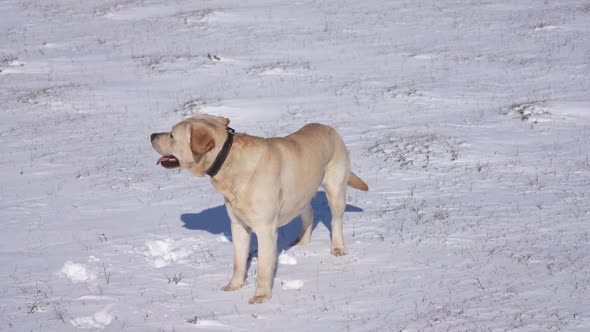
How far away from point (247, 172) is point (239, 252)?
0.91 meters

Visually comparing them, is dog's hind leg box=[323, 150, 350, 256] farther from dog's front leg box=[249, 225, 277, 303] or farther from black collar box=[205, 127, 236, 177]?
black collar box=[205, 127, 236, 177]


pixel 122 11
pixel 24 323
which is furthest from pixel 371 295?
pixel 122 11

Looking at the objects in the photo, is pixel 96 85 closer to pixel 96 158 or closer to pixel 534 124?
pixel 96 158

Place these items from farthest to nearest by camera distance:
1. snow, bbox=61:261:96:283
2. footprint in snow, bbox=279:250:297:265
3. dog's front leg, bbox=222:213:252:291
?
1. footprint in snow, bbox=279:250:297:265
2. snow, bbox=61:261:96:283
3. dog's front leg, bbox=222:213:252:291

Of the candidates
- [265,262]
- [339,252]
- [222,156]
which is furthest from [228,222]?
[222,156]

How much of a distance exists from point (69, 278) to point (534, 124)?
970cm

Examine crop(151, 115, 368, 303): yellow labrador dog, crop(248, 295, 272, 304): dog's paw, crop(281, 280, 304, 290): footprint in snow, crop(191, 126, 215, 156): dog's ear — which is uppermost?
crop(191, 126, 215, 156): dog's ear

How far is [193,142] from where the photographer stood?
6.82m

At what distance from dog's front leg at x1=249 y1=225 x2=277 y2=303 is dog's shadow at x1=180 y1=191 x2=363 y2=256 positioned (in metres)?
1.58

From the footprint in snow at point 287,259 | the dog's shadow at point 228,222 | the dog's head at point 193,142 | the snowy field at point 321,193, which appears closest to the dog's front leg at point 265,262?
the snowy field at point 321,193

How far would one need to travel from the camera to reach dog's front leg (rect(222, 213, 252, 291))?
24.9ft

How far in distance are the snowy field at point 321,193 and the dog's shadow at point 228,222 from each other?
49mm

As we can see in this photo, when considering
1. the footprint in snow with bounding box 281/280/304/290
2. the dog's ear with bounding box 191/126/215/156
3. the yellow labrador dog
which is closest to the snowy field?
the footprint in snow with bounding box 281/280/304/290

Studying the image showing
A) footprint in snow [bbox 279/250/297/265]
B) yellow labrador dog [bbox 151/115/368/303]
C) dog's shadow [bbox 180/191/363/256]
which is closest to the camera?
yellow labrador dog [bbox 151/115/368/303]
